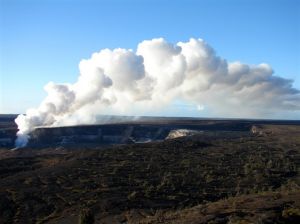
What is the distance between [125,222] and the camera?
3484 centimetres

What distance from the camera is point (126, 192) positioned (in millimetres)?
45344

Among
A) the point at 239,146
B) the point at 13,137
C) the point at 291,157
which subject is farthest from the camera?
the point at 13,137

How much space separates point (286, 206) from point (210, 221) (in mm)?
6770

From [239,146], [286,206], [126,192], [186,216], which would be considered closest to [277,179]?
[126,192]

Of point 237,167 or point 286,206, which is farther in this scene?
point 237,167

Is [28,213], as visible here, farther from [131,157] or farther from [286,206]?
[131,157]

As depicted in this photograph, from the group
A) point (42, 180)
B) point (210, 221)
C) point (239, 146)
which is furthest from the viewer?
point (239, 146)

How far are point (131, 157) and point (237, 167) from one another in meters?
15.8

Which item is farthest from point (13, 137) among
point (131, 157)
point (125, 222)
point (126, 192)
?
point (125, 222)

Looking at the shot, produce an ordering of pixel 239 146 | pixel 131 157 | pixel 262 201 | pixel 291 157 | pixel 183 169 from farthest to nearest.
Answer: pixel 239 146 → pixel 291 157 → pixel 131 157 → pixel 183 169 → pixel 262 201

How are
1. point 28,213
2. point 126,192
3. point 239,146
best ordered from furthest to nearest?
point 239,146 < point 126,192 < point 28,213

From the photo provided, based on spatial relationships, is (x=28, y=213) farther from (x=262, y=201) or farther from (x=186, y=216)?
(x=262, y=201)

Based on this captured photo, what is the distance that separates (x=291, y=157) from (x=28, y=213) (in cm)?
4671

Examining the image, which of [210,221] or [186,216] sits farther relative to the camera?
[186,216]
